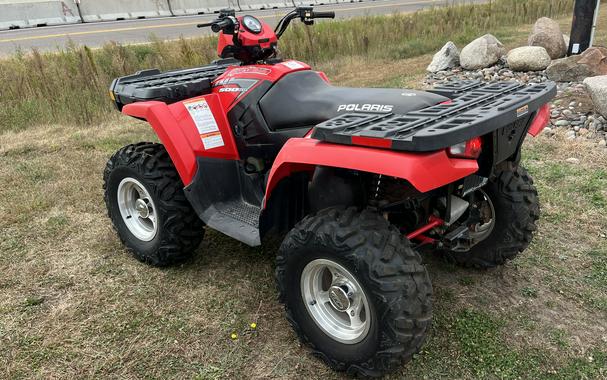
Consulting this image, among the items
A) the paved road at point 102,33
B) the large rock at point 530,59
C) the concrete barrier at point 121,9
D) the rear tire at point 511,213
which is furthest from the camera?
the concrete barrier at point 121,9

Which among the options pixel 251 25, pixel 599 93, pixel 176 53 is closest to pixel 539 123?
pixel 251 25

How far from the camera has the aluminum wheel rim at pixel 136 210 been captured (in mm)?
3428

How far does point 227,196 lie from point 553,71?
5921 mm

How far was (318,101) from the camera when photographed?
2.72 meters

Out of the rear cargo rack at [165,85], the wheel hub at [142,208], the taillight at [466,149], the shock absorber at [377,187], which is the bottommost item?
the wheel hub at [142,208]

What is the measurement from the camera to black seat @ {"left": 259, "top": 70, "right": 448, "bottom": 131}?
2.48m

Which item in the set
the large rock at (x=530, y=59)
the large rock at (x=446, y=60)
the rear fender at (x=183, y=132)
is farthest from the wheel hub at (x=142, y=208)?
the large rock at (x=446, y=60)

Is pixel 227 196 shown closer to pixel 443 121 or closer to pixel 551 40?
pixel 443 121

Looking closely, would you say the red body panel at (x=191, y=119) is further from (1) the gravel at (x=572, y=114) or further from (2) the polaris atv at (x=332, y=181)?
(1) the gravel at (x=572, y=114)

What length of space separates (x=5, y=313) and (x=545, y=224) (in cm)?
376

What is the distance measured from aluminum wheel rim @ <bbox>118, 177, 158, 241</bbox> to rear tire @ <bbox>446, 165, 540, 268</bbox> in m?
2.22

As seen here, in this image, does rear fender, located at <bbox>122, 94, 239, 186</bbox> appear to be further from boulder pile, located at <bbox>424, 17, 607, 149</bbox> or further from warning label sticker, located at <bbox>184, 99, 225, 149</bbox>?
boulder pile, located at <bbox>424, 17, 607, 149</bbox>

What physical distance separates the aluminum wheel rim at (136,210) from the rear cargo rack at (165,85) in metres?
0.59

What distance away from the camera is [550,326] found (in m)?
2.71
